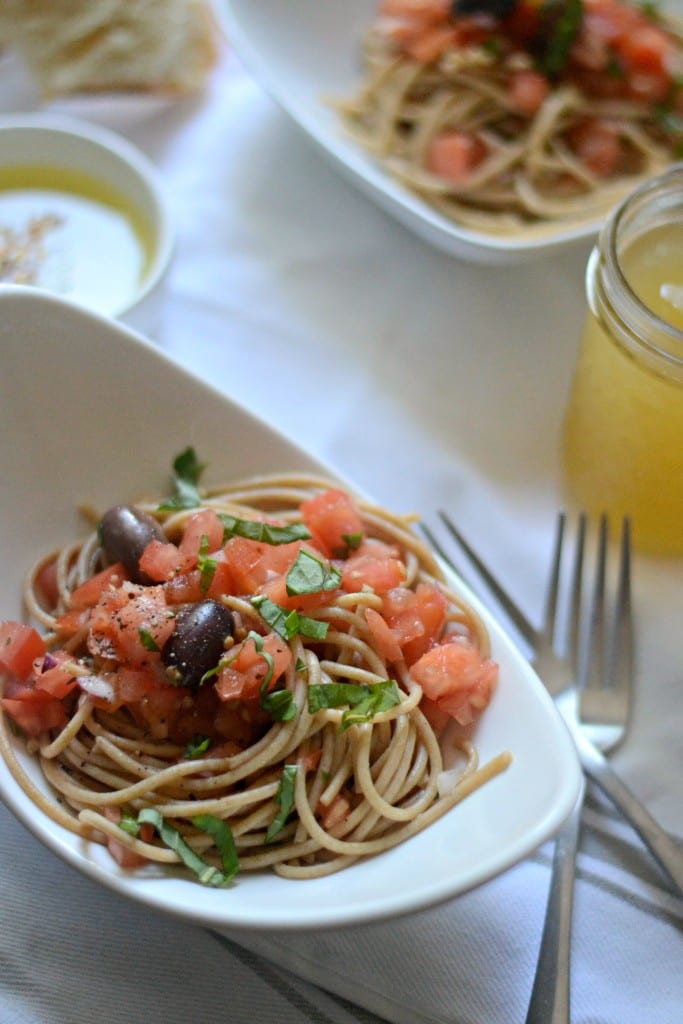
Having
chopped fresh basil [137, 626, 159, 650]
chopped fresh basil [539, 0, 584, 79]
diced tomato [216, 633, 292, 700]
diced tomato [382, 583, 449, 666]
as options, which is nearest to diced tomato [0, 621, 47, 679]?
chopped fresh basil [137, 626, 159, 650]

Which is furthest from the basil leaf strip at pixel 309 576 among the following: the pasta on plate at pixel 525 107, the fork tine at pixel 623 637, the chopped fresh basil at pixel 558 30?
the chopped fresh basil at pixel 558 30

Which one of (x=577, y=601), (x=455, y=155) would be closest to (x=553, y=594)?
(x=577, y=601)

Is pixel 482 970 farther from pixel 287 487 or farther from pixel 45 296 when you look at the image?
pixel 45 296

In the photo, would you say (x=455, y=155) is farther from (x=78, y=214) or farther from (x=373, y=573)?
(x=373, y=573)

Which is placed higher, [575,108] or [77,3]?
[77,3]

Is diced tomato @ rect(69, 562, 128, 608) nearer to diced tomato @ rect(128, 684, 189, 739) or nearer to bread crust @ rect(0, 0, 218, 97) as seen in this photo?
diced tomato @ rect(128, 684, 189, 739)

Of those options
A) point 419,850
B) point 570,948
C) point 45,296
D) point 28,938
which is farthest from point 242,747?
point 45,296

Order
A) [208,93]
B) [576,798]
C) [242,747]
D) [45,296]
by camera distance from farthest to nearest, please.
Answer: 1. [208,93]
2. [45,296]
3. [242,747]
4. [576,798]

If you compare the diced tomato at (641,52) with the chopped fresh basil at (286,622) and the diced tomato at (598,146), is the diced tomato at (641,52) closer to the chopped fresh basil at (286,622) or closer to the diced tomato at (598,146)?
the diced tomato at (598,146)
